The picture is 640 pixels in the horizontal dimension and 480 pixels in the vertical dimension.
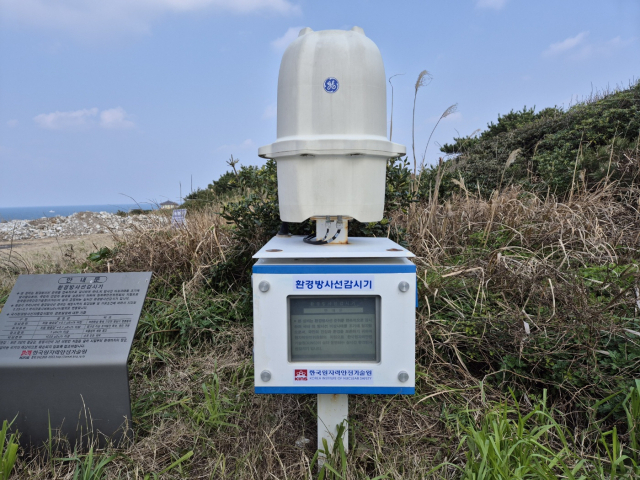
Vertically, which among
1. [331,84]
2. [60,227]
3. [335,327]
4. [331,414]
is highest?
[331,84]

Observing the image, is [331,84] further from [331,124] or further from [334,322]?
[334,322]

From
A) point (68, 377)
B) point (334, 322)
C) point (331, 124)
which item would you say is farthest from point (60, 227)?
point (334, 322)

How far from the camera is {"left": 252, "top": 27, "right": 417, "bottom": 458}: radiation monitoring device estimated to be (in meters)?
1.65

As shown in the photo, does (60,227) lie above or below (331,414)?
above

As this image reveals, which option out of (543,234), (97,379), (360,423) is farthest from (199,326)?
(543,234)

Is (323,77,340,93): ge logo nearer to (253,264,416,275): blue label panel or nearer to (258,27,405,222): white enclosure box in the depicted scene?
(258,27,405,222): white enclosure box

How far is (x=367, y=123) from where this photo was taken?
1886mm

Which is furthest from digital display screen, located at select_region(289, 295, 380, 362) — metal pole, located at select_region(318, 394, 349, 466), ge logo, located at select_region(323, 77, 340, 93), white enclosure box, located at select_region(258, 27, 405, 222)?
ge logo, located at select_region(323, 77, 340, 93)

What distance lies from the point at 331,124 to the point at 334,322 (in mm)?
865

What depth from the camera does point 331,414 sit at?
1886 millimetres

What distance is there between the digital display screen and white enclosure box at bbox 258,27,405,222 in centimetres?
44

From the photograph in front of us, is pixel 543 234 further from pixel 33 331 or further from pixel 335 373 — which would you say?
pixel 33 331

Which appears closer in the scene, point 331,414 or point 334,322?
point 334,322

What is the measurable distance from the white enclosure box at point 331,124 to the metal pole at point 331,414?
2.74ft
